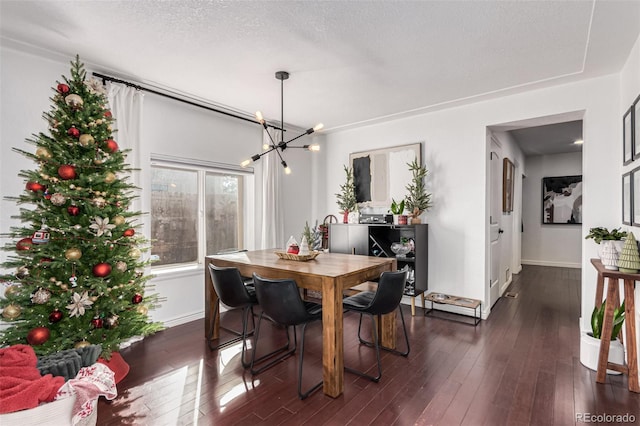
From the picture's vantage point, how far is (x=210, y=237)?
4297 millimetres

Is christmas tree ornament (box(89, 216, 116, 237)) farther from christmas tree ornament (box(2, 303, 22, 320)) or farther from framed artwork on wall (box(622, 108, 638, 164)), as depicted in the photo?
framed artwork on wall (box(622, 108, 638, 164))

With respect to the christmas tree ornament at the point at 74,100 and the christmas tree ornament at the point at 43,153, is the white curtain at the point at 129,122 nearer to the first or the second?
the christmas tree ornament at the point at 74,100

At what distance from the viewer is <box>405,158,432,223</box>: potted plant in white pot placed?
4168 mm

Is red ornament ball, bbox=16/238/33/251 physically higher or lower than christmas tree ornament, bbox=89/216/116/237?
lower

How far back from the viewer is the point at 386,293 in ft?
8.08

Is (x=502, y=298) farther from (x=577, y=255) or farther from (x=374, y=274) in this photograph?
(x=577, y=255)

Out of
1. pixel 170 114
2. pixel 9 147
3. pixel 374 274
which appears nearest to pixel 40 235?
pixel 9 147

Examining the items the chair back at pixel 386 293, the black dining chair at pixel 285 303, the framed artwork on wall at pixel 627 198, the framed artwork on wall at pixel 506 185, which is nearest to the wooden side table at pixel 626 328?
the framed artwork on wall at pixel 627 198

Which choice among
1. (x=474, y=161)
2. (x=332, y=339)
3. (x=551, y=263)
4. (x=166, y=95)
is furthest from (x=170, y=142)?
(x=551, y=263)

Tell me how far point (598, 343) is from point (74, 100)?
4.47 m

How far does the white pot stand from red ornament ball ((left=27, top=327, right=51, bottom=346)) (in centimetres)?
410

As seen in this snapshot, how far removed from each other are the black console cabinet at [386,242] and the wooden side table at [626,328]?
1.84 metres

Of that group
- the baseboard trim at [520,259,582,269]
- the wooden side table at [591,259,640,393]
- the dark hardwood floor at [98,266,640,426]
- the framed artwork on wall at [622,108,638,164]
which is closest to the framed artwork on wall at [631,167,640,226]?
the framed artwork on wall at [622,108,638,164]

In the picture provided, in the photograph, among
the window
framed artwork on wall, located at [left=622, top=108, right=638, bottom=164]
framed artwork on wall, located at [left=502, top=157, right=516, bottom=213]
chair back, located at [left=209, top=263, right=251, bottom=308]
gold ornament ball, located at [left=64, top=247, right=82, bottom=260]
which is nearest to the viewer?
gold ornament ball, located at [left=64, top=247, right=82, bottom=260]
